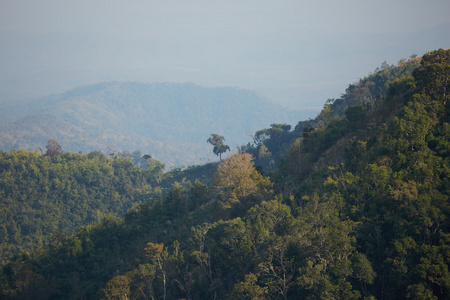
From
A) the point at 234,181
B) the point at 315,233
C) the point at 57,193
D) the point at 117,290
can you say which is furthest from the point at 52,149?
the point at 315,233

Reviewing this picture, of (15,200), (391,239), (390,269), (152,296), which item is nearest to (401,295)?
(390,269)

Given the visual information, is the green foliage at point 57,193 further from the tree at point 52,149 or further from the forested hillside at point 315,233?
the forested hillside at point 315,233

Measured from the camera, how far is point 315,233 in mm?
21344

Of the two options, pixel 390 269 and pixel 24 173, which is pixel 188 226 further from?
pixel 24 173

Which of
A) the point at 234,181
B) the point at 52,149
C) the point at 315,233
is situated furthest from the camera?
the point at 52,149

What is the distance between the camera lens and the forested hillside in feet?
63.2

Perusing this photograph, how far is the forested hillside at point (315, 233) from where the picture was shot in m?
19.2

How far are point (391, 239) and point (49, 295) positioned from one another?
2634 centimetres

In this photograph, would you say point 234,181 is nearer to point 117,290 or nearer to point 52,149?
point 117,290

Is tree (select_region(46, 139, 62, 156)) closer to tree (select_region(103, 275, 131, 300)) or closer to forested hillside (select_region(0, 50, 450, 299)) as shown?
forested hillside (select_region(0, 50, 450, 299))

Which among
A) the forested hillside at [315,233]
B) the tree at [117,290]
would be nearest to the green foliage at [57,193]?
the forested hillside at [315,233]

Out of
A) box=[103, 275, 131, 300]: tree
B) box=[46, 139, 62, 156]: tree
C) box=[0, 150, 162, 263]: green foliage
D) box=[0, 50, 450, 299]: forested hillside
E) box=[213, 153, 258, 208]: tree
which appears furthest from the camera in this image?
box=[46, 139, 62, 156]: tree

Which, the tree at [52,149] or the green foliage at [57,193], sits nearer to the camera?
the green foliage at [57,193]

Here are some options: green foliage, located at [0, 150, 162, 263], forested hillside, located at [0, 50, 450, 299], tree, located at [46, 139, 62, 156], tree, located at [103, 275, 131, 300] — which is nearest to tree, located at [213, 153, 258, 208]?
forested hillside, located at [0, 50, 450, 299]
